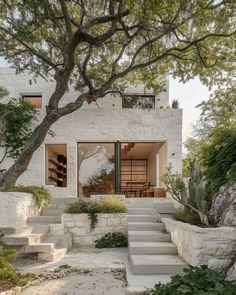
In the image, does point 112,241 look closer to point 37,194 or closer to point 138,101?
point 37,194

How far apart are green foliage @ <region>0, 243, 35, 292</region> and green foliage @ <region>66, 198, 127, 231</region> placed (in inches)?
126

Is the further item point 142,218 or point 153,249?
point 142,218

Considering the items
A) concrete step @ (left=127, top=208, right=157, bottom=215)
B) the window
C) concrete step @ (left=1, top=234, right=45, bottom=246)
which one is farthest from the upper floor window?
concrete step @ (left=1, top=234, right=45, bottom=246)

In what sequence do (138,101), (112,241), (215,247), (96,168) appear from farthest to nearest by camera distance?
(138,101) → (96,168) → (112,241) → (215,247)

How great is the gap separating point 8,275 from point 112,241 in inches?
152

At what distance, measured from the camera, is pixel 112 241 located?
26.6 feet

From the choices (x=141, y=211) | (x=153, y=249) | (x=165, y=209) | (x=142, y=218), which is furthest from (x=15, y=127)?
(x=153, y=249)

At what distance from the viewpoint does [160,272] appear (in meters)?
5.26

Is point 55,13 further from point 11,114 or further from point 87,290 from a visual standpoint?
point 87,290

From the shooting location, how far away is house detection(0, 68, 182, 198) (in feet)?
38.9

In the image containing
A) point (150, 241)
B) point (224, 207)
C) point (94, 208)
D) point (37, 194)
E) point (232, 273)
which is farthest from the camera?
point (37, 194)

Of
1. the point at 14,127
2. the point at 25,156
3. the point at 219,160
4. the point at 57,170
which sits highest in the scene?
the point at 14,127

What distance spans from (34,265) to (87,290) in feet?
6.43

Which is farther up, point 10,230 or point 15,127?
point 15,127
